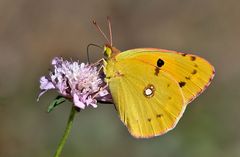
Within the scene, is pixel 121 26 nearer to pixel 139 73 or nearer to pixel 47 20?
pixel 47 20

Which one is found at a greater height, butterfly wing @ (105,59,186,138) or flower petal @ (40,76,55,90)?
flower petal @ (40,76,55,90)

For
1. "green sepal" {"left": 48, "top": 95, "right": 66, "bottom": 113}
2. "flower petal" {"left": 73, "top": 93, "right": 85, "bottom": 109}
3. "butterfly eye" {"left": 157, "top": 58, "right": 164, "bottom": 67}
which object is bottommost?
"butterfly eye" {"left": 157, "top": 58, "right": 164, "bottom": 67}

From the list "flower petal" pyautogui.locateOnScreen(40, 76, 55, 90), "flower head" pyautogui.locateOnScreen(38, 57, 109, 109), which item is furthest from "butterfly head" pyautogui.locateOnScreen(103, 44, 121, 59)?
"flower petal" pyautogui.locateOnScreen(40, 76, 55, 90)

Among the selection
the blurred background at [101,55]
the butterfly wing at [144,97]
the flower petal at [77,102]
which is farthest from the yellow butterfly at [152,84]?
the blurred background at [101,55]

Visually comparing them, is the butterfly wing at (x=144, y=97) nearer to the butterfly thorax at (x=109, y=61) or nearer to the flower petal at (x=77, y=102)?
the butterfly thorax at (x=109, y=61)

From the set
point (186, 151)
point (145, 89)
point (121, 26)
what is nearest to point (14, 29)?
point (121, 26)

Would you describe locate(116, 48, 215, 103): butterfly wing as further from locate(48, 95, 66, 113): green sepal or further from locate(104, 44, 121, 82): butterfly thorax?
locate(48, 95, 66, 113): green sepal
